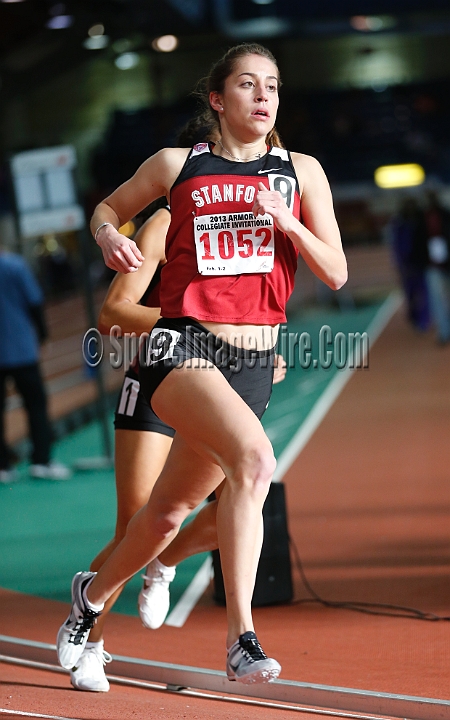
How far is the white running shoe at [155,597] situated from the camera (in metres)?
3.84

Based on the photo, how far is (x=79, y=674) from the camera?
360 centimetres

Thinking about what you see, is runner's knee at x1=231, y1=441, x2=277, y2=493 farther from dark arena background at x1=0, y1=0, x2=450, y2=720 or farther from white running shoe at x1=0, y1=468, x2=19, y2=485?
white running shoe at x1=0, y1=468, x2=19, y2=485

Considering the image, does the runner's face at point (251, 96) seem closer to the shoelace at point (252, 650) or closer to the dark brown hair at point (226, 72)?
the dark brown hair at point (226, 72)

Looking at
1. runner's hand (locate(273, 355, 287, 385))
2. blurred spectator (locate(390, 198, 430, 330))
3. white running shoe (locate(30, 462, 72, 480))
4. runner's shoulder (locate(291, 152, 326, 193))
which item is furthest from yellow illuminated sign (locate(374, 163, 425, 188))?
runner's shoulder (locate(291, 152, 326, 193))

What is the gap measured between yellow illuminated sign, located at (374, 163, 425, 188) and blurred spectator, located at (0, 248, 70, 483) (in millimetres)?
26595

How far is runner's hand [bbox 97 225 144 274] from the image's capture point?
297 cm

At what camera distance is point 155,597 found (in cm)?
385

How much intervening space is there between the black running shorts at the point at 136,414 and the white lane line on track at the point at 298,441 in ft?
4.60

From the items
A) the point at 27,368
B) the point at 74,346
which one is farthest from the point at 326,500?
the point at 74,346

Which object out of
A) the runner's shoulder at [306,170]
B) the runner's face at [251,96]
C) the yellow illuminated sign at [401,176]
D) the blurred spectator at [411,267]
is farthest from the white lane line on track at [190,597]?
the yellow illuminated sign at [401,176]

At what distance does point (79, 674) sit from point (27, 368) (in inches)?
206

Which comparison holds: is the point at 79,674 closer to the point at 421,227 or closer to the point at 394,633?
the point at 394,633

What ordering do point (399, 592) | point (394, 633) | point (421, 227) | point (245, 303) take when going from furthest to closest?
point (421, 227), point (399, 592), point (394, 633), point (245, 303)

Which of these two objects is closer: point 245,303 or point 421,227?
point 245,303
